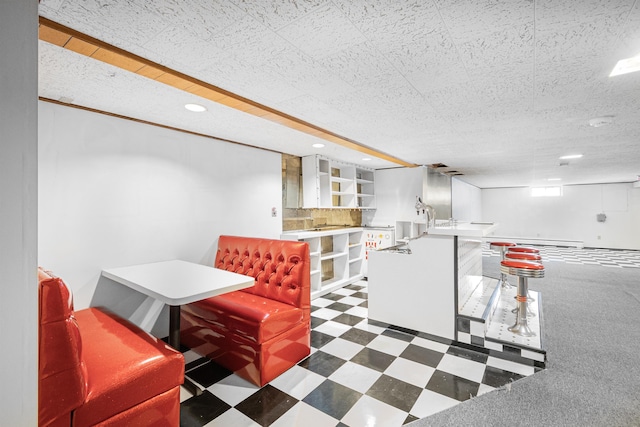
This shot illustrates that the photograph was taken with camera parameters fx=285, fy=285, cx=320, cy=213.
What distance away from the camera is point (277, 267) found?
264 centimetres

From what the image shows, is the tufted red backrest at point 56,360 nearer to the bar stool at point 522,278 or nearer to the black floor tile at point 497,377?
the black floor tile at point 497,377

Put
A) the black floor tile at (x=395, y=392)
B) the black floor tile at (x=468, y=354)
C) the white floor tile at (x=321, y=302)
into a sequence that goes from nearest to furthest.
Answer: the black floor tile at (x=395, y=392) < the black floor tile at (x=468, y=354) < the white floor tile at (x=321, y=302)

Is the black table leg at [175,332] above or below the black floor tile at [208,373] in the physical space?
above

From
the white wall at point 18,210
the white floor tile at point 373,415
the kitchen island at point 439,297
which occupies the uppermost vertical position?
the white wall at point 18,210

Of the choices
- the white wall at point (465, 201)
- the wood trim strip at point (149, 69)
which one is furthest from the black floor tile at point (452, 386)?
the white wall at point (465, 201)

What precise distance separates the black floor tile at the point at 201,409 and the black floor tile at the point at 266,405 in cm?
13

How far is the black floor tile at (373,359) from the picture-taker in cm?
242

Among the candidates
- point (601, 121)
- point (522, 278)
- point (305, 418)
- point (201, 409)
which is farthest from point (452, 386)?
point (601, 121)

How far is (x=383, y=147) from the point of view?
4031 millimetres

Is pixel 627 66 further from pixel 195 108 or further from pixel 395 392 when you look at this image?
pixel 195 108

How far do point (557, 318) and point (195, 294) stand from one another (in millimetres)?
4094

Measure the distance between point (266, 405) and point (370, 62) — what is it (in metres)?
2.33

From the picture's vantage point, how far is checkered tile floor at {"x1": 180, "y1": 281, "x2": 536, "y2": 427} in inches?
72.4

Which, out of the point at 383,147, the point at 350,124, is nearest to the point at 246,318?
the point at 350,124
